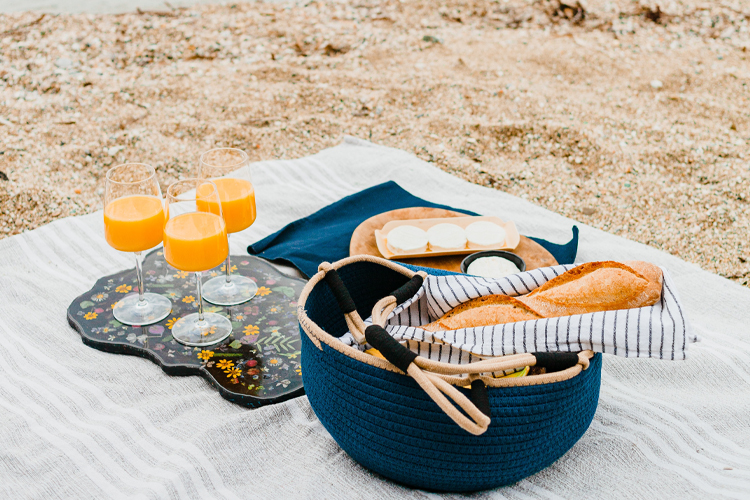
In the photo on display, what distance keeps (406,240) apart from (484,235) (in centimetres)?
19

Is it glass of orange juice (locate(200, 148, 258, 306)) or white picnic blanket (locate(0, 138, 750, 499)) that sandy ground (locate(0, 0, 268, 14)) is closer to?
white picnic blanket (locate(0, 138, 750, 499))

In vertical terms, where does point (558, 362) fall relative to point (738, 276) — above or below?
above

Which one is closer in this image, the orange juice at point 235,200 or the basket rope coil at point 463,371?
the basket rope coil at point 463,371

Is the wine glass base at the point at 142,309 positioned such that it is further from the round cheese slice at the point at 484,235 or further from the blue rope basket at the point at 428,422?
the round cheese slice at the point at 484,235

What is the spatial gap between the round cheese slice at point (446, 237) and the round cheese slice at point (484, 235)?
0.06ft

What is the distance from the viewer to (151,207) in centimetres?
119

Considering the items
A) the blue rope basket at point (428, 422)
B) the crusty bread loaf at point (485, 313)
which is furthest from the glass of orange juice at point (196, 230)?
the crusty bread loaf at point (485, 313)

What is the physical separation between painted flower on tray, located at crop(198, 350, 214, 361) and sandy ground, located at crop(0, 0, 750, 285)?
1067 millimetres

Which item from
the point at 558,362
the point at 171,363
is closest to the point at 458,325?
the point at 558,362

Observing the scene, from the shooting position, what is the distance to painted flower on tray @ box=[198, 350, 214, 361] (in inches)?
48.2

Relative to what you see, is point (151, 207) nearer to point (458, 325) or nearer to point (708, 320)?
point (458, 325)

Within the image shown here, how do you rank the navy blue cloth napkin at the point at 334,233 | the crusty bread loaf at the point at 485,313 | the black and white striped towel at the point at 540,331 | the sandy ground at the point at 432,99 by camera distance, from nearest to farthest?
1. the black and white striped towel at the point at 540,331
2. the crusty bread loaf at the point at 485,313
3. the navy blue cloth napkin at the point at 334,233
4. the sandy ground at the point at 432,99

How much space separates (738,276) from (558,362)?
4.25 ft

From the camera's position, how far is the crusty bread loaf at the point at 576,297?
3.09 ft
